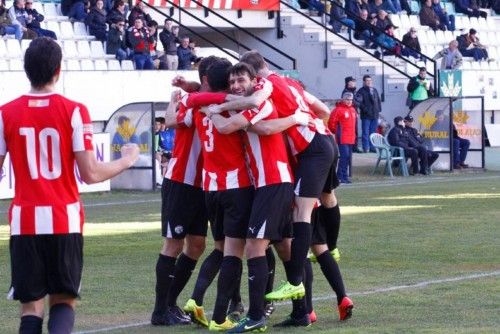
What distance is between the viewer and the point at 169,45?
32438 mm

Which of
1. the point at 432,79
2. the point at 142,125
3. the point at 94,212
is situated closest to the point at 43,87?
the point at 94,212

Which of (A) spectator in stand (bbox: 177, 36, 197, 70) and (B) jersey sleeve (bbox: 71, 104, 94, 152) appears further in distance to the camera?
(A) spectator in stand (bbox: 177, 36, 197, 70)

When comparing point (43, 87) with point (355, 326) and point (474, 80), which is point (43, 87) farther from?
point (474, 80)

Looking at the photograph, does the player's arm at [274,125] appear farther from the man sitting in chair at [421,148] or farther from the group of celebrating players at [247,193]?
the man sitting in chair at [421,148]

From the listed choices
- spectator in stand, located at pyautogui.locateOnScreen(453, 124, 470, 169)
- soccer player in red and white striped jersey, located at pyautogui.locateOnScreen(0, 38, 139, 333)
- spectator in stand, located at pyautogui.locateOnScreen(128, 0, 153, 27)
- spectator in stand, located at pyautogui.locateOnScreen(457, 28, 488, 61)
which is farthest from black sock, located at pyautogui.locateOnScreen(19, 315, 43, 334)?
spectator in stand, located at pyautogui.locateOnScreen(457, 28, 488, 61)

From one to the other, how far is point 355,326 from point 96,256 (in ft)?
18.5

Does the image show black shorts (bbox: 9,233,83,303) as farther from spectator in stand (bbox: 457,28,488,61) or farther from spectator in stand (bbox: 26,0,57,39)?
spectator in stand (bbox: 457,28,488,61)

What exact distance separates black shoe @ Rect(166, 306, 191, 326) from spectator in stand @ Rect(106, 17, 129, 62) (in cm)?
2227

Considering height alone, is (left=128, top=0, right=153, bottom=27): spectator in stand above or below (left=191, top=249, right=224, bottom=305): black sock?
above

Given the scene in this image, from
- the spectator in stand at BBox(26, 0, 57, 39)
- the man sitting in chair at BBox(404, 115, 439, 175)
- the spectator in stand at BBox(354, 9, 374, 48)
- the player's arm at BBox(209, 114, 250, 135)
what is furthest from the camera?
the spectator in stand at BBox(354, 9, 374, 48)

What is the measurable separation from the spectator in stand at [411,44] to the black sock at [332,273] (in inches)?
1210

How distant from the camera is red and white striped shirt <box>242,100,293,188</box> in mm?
8961

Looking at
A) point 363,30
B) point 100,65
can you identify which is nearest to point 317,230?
point 100,65

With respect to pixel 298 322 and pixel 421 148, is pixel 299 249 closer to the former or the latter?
pixel 298 322
